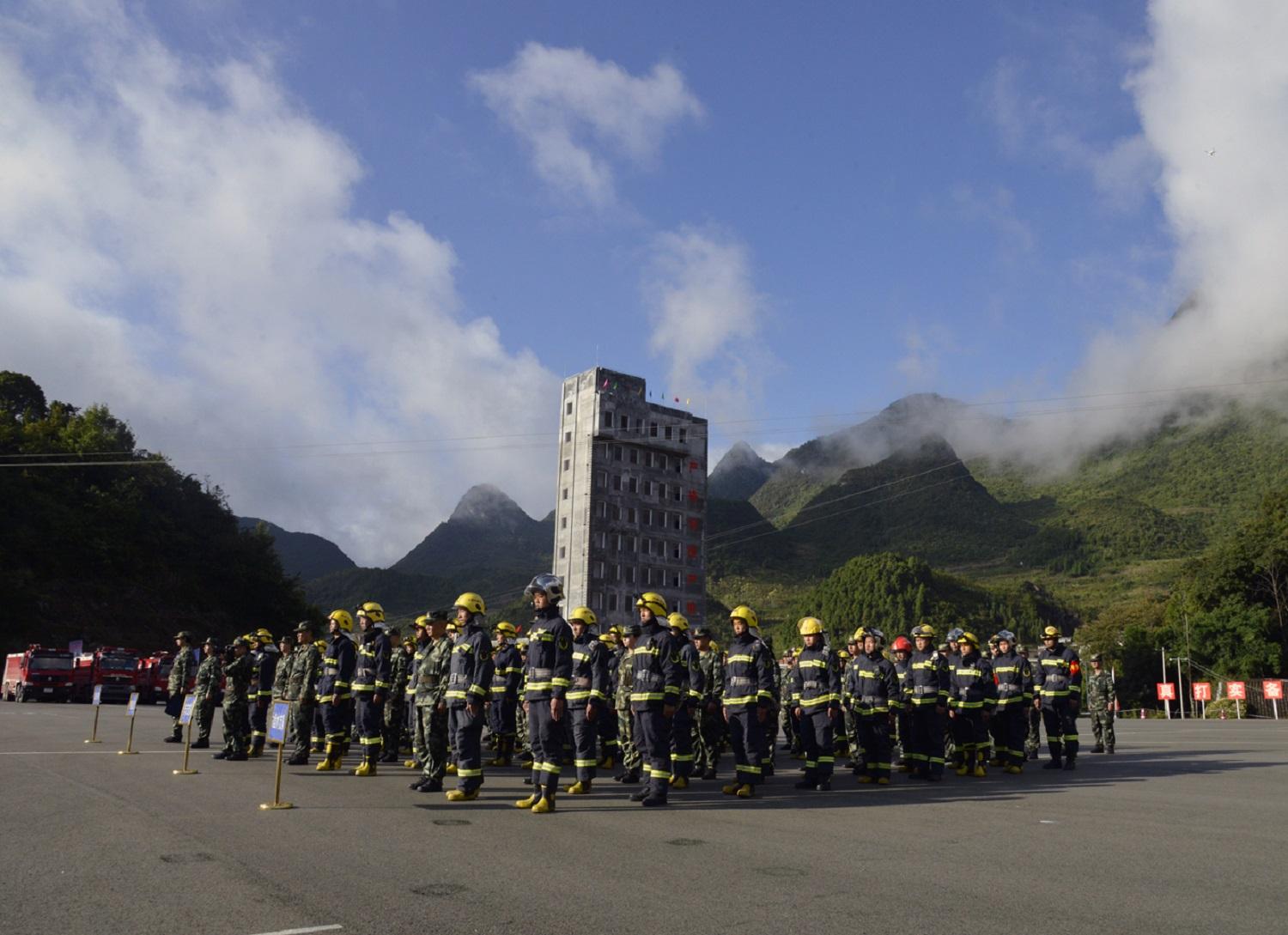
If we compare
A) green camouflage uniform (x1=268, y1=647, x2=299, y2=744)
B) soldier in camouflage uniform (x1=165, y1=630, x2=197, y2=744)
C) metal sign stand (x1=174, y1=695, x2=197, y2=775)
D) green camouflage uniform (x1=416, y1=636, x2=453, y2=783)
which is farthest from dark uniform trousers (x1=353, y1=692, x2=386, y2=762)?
soldier in camouflage uniform (x1=165, y1=630, x2=197, y2=744)

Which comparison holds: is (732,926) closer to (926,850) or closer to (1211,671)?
(926,850)

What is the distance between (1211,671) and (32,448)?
8100 centimetres

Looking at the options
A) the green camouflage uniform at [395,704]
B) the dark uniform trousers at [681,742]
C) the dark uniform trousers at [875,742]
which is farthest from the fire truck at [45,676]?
the dark uniform trousers at [875,742]

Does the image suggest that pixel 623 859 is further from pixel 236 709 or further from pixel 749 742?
pixel 236 709

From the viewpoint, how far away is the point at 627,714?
1507 cm

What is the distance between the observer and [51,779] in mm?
12008

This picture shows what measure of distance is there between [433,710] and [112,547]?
214 ft

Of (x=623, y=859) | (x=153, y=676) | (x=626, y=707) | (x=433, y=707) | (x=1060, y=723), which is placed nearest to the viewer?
(x=623, y=859)

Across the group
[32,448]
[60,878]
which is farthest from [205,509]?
[60,878]

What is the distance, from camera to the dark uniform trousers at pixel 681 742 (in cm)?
1301

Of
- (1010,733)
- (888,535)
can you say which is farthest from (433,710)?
(888,535)

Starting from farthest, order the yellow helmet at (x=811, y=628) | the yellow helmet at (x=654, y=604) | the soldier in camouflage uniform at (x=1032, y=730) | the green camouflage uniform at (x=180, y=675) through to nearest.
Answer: the green camouflage uniform at (x=180, y=675)
the soldier in camouflage uniform at (x=1032, y=730)
the yellow helmet at (x=811, y=628)
the yellow helmet at (x=654, y=604)

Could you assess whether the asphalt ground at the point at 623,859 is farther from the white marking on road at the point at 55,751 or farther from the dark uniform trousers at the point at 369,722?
the white marking on road at the point at 55,751

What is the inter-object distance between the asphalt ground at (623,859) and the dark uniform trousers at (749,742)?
0.43m
